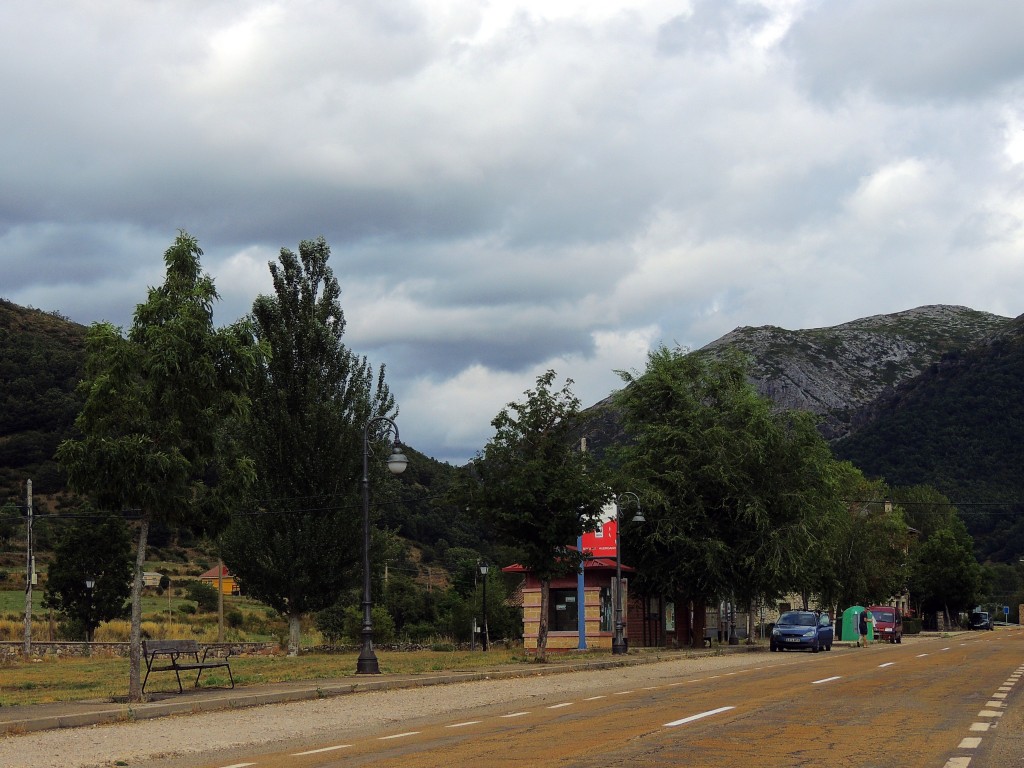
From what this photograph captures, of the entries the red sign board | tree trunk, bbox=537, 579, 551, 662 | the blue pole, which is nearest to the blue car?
the red sign board

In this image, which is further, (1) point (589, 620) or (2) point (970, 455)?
(2) point (970, 455)

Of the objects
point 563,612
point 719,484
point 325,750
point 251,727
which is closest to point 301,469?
point 563,612

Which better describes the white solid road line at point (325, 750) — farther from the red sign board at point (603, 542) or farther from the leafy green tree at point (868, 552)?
the leafy green tree at point (868, 552)

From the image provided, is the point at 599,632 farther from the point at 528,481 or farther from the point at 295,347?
the point at 295,347

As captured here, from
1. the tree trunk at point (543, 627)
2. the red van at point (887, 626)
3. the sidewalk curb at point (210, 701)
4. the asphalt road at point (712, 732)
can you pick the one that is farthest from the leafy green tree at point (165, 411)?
the red van at point (887, 626)

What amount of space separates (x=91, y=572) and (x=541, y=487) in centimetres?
3490

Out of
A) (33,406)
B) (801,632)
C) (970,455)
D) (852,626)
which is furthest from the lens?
(970,455)

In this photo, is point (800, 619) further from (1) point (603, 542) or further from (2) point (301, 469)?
(2) point (301, 469)

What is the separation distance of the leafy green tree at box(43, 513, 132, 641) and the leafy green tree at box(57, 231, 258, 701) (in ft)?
138

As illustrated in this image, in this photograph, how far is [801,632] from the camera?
48.5 meters

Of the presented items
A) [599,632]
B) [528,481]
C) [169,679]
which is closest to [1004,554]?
[599,632]

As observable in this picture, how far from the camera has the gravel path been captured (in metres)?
12.8

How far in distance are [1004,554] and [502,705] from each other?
19329 centimetres

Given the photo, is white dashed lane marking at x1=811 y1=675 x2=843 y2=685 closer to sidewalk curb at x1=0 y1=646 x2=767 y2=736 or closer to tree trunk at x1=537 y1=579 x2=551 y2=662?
sidewalk curb at x1=0 y1=646 x2=767 y2=736
